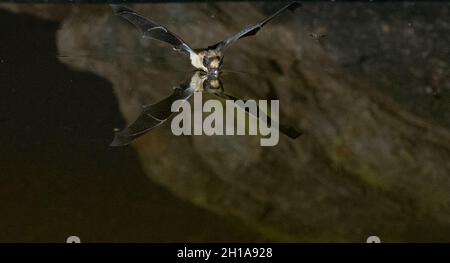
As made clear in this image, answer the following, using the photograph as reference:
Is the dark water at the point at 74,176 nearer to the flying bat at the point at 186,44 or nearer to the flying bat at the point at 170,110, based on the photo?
the flying bat at the point at 170,110

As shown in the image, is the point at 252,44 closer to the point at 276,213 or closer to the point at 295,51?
the point at 295,51

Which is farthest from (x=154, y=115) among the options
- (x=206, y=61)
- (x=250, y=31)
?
(x=250, y=31)

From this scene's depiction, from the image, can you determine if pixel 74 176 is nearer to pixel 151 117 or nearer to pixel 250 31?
pixel 151 117

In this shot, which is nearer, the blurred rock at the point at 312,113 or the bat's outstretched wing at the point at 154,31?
the blurred rock at the point at 312,113

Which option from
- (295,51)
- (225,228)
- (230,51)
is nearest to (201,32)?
(230,51)

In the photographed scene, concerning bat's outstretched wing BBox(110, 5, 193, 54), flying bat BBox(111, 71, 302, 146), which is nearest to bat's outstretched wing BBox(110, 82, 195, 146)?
flying bat BBox(111, 71, 302, 146)

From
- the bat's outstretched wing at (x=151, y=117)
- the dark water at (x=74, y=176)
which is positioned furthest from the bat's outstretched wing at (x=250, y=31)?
the dark water at (x=74, y=176)
